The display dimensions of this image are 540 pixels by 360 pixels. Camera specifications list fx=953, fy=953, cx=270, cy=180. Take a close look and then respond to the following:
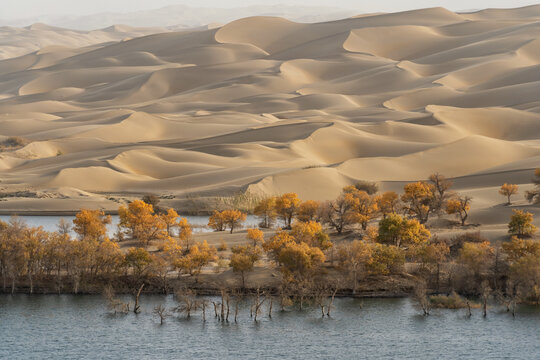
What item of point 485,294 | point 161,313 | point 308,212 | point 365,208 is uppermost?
point 365,208

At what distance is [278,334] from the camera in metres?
48.2

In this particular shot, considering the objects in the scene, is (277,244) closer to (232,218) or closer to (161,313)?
(161,313)

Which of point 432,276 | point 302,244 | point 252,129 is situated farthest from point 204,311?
point 252,129

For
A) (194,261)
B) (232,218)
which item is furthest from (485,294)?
(232,218)

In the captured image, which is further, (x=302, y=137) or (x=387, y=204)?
(x=302, y=137)

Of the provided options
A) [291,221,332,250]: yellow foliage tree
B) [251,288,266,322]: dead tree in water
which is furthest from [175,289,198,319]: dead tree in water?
[291,221,332,250]: yellow foliage tree

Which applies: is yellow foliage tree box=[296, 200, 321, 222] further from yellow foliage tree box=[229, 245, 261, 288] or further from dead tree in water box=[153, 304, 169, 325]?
dead tree in water box=[153, 304, 169, 325]

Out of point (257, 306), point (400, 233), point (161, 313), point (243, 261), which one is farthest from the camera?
point (400, 233)

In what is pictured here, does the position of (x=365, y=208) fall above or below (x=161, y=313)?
above

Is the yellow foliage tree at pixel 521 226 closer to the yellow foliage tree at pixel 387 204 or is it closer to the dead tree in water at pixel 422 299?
the yellow foliage tree at pixel 387 204

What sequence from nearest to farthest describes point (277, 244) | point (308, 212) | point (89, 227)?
point (277, 244)
point (89, 227)
point (308, 212)

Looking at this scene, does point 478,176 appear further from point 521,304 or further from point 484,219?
point 521,304

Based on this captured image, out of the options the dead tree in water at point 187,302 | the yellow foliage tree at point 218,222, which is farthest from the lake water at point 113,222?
the dead tree in water at point 187,302

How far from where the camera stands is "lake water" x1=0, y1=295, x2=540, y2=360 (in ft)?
148
